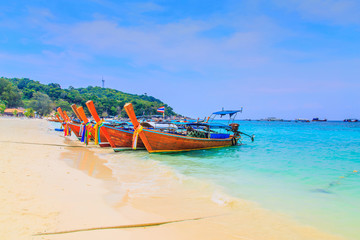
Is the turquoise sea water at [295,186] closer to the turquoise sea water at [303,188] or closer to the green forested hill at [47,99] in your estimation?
the turquoise sea water at [303,188]

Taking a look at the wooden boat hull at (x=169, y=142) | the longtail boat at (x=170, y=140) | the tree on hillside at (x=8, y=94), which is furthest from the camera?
the tree on hillside at (x=8, y=94)

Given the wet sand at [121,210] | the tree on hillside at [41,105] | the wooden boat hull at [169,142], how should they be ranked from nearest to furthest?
the wet sand at [121,210] < the wooden boat hull at [169,142] < the tree on hillside at [41,105]

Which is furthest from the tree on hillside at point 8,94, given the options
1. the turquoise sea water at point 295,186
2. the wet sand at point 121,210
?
the wet sand at point 121,210

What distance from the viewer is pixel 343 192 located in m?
7.57

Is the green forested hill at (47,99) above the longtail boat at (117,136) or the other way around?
above

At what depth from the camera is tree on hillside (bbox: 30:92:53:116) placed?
8544cm

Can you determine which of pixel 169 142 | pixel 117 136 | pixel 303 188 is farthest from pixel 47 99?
pixel 303 188

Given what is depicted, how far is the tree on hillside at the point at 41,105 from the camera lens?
85.4 meters

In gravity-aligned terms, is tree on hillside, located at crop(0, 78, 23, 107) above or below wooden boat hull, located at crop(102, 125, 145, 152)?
above

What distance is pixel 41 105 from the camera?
86.4m

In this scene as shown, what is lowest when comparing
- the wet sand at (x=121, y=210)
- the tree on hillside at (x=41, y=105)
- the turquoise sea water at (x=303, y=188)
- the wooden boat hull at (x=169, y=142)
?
the turquoise sea water at (x=303, y=188)

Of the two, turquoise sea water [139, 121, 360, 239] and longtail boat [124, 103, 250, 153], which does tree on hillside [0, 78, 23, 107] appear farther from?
turquoise sea water [139, 121, 360, 239]

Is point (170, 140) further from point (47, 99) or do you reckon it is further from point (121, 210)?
point (47, 99)

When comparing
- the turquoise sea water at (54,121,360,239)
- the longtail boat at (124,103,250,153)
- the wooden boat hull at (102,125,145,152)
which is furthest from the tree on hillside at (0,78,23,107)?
the turquoise sea water at (54,121,360,239)
